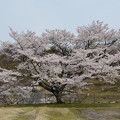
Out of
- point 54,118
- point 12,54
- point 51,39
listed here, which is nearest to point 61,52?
point 51,39

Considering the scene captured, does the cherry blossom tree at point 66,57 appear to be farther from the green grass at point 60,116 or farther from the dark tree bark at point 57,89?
the green grass at point 60,116

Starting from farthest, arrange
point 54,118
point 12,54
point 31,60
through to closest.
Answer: point 12,54, point 31,60, point 54,118

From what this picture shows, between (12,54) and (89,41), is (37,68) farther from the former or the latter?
(89,41)

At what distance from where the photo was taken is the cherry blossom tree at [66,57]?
1833cm

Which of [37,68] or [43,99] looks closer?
[37,68]

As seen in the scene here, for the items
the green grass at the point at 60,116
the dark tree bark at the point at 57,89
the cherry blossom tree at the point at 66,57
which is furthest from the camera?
the dark tree bark at the point at 57,89

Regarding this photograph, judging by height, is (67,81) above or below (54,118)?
above

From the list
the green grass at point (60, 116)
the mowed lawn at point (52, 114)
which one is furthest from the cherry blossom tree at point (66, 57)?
the green grass at point (60, 116)

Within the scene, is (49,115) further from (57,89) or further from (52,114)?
(57,89)

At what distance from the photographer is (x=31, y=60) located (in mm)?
19109

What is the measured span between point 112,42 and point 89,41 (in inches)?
96.3

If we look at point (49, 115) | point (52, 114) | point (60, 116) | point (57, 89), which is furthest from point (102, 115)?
point (57, 89)

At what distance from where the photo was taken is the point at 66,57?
1994cm

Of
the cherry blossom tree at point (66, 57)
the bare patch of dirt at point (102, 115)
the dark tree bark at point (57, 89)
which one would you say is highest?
the cherry blossom tree at point (66, 57)
